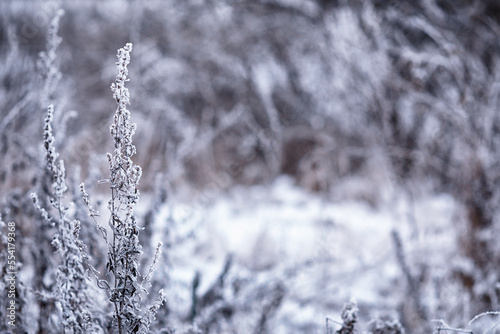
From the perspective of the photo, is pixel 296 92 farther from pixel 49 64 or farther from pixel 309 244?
pixel 49 64

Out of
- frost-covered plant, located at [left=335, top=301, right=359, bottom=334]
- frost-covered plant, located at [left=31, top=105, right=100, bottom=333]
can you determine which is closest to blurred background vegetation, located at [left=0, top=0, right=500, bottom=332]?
frost-covered plant, located at [left=31, top=105, right=100, bottom=333]

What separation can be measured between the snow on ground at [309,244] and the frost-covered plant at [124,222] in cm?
76

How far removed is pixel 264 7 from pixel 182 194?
2.32 meters

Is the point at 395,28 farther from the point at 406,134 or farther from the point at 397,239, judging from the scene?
the point at 397,239

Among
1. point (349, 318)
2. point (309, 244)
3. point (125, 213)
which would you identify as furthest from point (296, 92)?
point (125, 213)

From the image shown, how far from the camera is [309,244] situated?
11.3 ft

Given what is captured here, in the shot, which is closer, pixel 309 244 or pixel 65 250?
pixel 65 250

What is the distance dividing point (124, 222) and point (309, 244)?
2.62 metres

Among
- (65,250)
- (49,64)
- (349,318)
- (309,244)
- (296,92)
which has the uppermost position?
(296,92)

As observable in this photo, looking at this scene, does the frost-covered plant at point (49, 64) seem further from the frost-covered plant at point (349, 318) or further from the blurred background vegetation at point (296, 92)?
the frost-covered plant at point (349, 318)

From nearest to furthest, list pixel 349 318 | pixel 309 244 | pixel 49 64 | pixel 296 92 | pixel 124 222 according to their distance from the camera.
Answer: pixel 124 222, pixel 349 318, pixel 49 64, pixel 309 244, pixel 296 92

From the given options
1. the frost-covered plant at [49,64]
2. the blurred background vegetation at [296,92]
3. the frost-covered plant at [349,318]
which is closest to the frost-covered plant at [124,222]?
the frost-covered plant at [349,318]

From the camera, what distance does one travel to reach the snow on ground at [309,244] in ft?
7.82

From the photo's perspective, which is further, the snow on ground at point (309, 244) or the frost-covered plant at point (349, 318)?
the snow on ground at point (309, 244)
